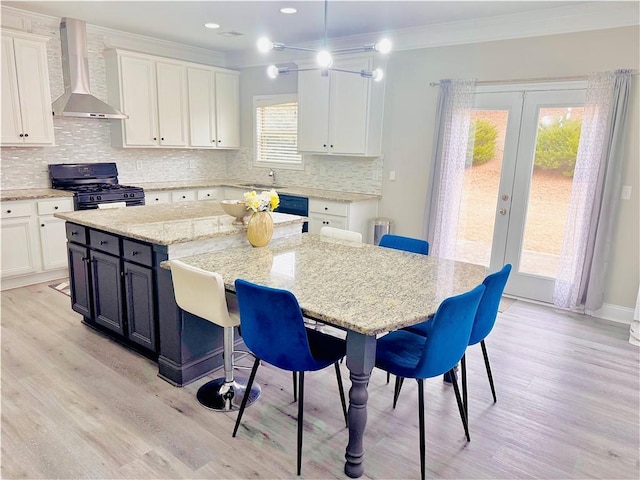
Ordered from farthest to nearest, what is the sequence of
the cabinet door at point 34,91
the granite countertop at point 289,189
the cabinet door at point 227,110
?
the cabinet door at point 227,110
the granite countertop at point 289,189
the cabinet door at point 34,91

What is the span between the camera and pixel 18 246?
14.3ft

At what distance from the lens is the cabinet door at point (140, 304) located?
2.86 m

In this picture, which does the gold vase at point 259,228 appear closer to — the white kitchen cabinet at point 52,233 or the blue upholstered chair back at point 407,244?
the blue upholstered chair back at point 407,244

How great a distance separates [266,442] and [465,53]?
408 cm

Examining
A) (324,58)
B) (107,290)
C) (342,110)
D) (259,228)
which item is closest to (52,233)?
(107,290)

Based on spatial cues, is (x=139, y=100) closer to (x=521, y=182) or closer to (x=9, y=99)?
(x=9, y=99)

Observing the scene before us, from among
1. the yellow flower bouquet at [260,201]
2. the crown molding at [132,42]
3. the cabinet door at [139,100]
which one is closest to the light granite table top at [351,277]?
the yellow flower bouquet at [260,201]

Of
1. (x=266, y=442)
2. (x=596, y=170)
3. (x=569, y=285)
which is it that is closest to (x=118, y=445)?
(x=266, y=442)

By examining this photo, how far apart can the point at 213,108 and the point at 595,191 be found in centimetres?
477

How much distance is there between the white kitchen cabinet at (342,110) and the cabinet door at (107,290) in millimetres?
2985

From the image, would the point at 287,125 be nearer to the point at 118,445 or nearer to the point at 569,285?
the point at 569,285

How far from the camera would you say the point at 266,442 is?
2.27 m

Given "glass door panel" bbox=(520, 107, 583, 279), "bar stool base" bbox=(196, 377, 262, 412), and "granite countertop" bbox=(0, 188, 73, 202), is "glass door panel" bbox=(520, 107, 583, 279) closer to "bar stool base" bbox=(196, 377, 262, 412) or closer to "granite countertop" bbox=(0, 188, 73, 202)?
"bar stool base" bbox=(196, 377, 262, 412)

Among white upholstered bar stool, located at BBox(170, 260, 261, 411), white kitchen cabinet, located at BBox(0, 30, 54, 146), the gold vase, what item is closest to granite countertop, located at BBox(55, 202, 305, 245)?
the gold vase
